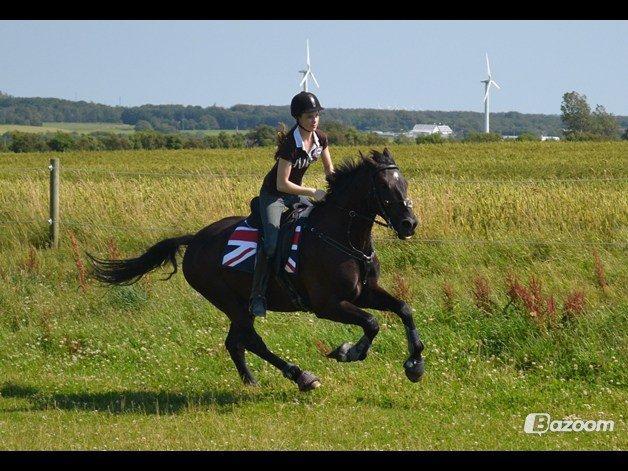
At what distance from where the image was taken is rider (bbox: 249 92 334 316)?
848 cm

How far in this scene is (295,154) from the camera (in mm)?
8570

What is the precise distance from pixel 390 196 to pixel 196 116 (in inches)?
3711

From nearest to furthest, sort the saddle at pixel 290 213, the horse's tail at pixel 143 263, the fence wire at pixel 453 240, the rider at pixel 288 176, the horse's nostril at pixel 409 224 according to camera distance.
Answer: the horse's nostril at pixel 409 224, the rider at pixel 288 176, the saddle at pixel 290 213, the horse's tail at pixel 143 263, the fence wire at pixel 453 240

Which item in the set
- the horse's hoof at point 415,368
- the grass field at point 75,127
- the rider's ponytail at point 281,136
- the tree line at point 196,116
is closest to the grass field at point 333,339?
the horse's hoof at point 415,368

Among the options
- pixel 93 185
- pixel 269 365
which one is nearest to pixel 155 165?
pixel 93 185

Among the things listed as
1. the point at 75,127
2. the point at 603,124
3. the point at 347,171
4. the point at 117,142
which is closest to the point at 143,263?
the point at 347,171

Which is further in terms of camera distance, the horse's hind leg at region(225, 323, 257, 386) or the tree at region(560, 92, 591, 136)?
the tree at region(560, 92, 591, 136)

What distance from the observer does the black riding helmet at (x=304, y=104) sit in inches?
331

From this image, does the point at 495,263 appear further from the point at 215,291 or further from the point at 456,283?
the point at 215,291

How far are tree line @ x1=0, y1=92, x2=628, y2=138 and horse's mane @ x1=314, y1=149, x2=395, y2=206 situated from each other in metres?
73.1

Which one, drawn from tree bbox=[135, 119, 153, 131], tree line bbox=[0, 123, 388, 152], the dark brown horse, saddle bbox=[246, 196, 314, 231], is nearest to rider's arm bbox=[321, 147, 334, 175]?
the dark brown horse

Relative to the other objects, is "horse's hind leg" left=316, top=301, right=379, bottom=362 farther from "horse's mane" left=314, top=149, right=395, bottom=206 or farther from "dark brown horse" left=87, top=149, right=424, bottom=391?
"horse's mane" left=314, top=149, right=395, bottom=206

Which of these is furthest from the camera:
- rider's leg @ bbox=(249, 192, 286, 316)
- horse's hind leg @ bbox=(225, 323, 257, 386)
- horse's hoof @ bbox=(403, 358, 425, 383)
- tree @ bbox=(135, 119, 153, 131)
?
tree @ bbox=(135, 119, 153, 131)

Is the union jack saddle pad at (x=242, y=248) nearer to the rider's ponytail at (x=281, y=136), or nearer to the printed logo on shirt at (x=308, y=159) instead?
the printed logo on shirt at (x=308, y=159)
